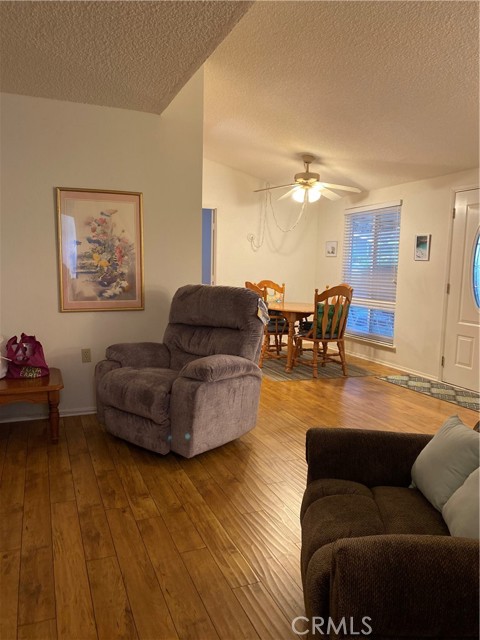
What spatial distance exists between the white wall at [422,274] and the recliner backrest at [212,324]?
266 centimetres

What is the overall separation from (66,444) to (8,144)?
2189mm

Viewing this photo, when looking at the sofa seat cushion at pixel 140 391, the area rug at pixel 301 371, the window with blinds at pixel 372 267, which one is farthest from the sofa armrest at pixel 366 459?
the window with blinds at pixel 372 267

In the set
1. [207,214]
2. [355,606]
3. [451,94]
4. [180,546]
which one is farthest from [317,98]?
[355,606]

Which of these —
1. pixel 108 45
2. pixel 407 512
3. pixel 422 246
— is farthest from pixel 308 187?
pixel 407 512

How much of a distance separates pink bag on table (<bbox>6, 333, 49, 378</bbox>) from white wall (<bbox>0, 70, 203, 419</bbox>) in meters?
0.29

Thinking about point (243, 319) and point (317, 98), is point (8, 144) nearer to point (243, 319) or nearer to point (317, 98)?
point (243, 319)

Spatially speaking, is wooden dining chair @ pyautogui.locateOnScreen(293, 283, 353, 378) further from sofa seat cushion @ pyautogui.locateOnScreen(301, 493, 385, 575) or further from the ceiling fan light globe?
sofa seat cushion @ pyautogui.locateOnScreen(301, 493, 385, 575)

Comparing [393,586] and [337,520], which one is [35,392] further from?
[393,586]

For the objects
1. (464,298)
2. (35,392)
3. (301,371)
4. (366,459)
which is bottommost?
(301,371)

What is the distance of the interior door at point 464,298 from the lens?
14.5ft

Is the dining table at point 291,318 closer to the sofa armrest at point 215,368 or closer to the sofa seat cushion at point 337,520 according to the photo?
the sofa armrest at point 215,368

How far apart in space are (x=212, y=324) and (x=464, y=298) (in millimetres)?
2784

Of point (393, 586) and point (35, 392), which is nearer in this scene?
point (393, 586)

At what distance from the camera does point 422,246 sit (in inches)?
199
